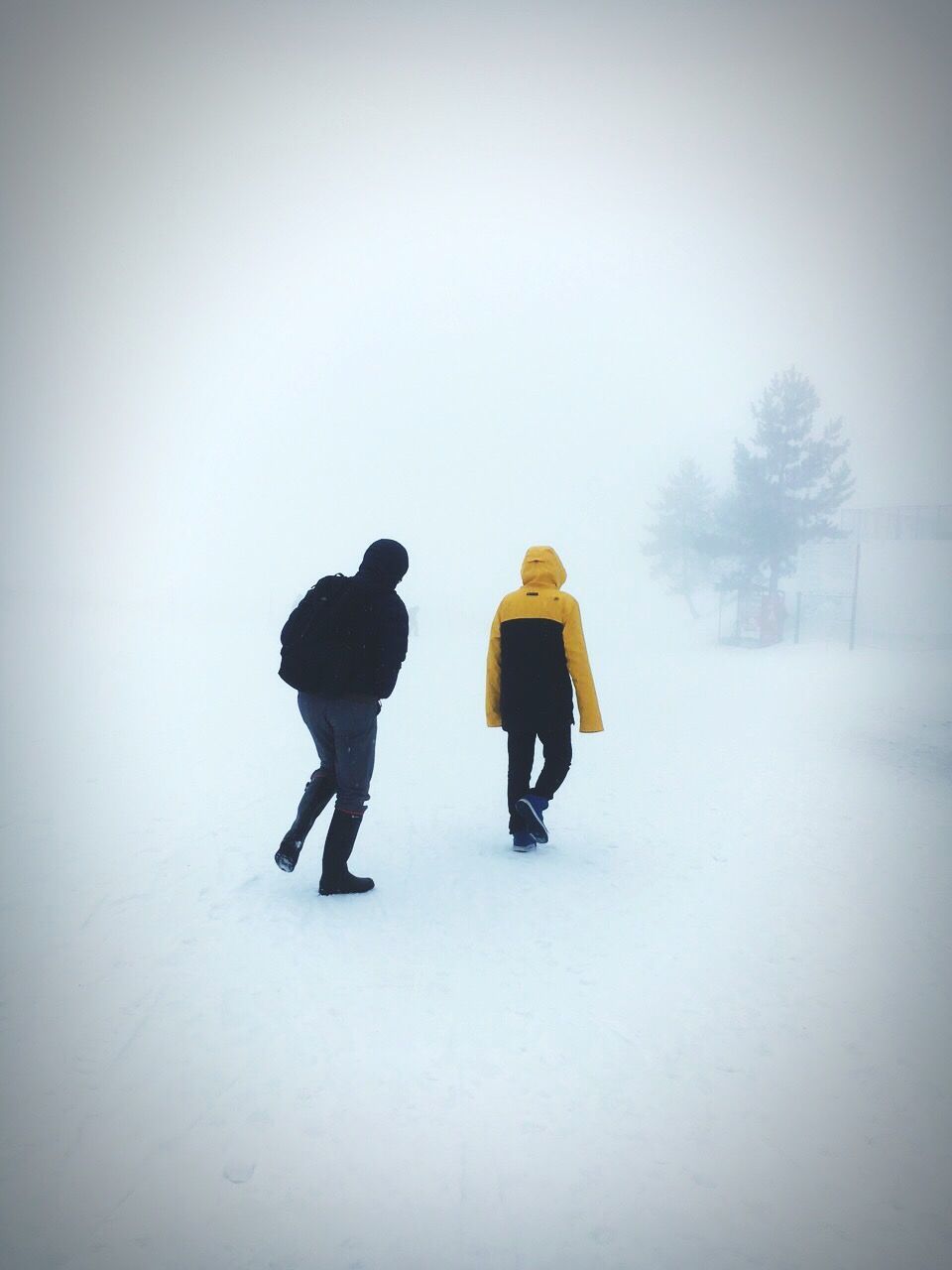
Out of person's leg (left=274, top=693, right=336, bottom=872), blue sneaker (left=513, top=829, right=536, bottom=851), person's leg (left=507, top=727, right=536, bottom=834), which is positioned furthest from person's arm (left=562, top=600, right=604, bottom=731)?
person's leg (left=274, top=693, right=336, bottom=872)

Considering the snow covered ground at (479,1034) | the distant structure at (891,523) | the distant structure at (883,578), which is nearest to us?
the snow covered ground at (479,1034)

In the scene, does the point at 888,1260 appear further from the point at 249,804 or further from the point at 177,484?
the point at 177,484

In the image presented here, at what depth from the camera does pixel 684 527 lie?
3853cm

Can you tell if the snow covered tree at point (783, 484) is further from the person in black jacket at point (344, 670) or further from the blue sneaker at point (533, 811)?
the person in black jacket at point (344, 670)

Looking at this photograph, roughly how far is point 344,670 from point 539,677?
1791mm

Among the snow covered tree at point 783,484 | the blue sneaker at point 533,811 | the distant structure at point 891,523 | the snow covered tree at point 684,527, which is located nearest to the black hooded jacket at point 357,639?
the blue sneaker at point 533,811

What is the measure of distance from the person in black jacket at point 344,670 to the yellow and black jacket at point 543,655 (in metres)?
1.20

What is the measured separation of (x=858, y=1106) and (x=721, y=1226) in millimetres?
970

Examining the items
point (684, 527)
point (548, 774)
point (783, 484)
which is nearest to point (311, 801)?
point (548, 774)

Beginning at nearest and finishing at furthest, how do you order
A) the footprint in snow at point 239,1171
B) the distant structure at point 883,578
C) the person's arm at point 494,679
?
the footprint in snow at point 239,1171, the person's arm at point 494,679, the distant structure at point 883,578

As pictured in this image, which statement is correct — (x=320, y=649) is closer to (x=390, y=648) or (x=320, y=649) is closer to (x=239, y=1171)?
(x=390, y=648)

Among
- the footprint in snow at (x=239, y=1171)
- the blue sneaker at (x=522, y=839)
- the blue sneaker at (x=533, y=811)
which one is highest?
the blue sneaker at (x=533, y=811)

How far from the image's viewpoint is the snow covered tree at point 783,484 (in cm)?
2961

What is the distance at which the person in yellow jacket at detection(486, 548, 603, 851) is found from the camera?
17.3 ft
